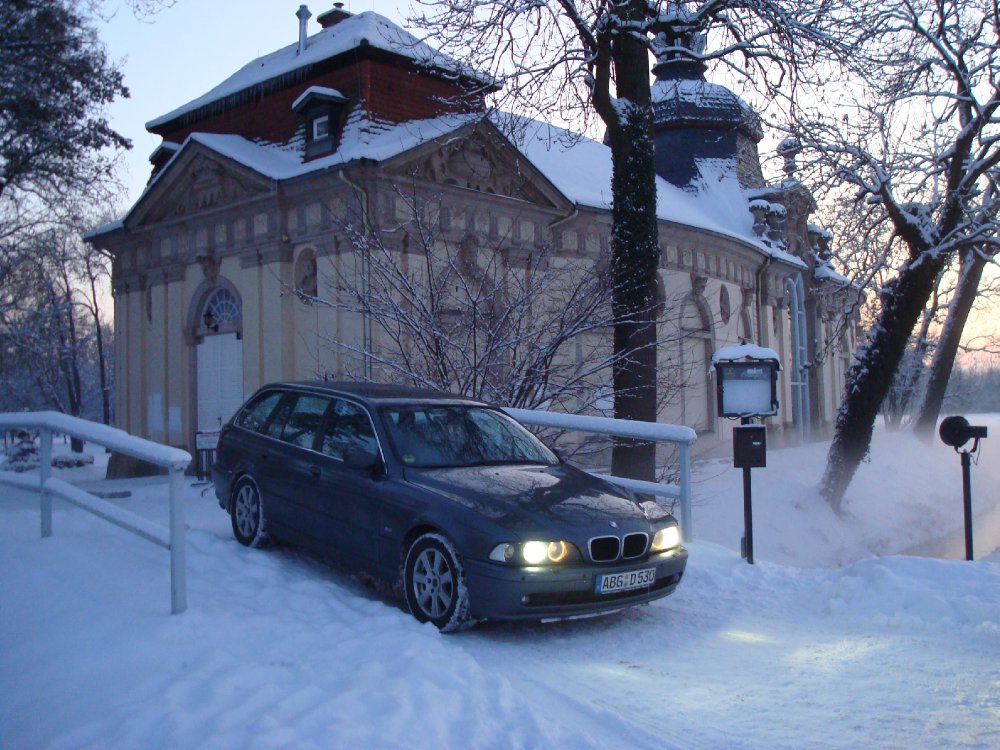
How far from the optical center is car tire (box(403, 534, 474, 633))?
18.9ft

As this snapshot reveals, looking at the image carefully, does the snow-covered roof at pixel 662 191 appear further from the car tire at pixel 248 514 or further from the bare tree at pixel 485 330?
the car tire at pixel 248 514

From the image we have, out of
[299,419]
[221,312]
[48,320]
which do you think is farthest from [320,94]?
[48,320]

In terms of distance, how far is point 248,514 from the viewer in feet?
25.5

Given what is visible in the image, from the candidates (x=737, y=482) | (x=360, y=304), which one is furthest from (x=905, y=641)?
(x=737, y=482)

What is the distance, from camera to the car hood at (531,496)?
5859mm

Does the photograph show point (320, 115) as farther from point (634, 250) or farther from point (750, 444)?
point (750, 444)

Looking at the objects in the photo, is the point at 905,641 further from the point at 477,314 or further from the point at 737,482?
the point at 737,482

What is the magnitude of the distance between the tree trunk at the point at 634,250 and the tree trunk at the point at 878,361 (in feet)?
24.9

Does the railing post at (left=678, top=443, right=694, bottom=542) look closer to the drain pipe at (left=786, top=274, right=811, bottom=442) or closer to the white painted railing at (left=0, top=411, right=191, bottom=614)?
the white painted railing at (left=0, top=411, right=191, bottom=614)

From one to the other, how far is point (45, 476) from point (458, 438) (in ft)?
10.1

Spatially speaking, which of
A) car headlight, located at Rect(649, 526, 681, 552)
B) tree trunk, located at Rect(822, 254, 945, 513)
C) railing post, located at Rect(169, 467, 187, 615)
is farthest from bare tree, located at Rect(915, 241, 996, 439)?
railing post, located at Rect(169, 467, 187, 615)

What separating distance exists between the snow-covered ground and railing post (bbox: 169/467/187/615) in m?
0.10

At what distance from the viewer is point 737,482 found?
20.5 m

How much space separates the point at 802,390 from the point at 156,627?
3341 centimetres
